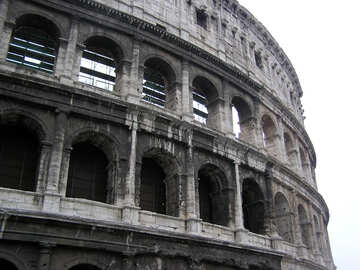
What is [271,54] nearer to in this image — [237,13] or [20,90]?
[237,13]

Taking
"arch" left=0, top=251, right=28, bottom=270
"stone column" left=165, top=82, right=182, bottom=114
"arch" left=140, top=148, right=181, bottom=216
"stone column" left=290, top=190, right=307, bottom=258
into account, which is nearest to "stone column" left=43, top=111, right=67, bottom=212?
"arch" left=0, top=251, right=28, bottom=270

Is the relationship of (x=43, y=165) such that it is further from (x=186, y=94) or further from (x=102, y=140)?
(x=186, y=94)

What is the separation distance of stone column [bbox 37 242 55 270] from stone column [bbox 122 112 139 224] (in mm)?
2408

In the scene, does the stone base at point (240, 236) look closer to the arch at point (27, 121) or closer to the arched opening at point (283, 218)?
the arched opening at point (283, 218)

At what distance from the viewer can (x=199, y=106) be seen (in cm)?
1897

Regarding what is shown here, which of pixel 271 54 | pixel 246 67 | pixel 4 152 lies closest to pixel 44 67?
pixel 4 152

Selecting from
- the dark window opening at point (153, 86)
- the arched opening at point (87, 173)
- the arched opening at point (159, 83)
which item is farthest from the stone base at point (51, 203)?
the dark window opening at point (153, 86)

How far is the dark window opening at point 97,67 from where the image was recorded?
51.2 feet

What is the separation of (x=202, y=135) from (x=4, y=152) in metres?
6.96

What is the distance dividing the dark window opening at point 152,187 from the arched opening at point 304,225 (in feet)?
32.0

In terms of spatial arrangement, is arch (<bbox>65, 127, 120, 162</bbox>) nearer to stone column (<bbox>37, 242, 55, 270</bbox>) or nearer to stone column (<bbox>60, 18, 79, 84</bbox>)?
stone column (<bbox>60, 18, 79, 84</bbox>)

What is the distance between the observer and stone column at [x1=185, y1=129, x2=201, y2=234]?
44.5 ft

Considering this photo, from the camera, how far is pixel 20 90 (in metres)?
12.1

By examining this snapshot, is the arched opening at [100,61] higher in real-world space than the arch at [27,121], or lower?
higher
